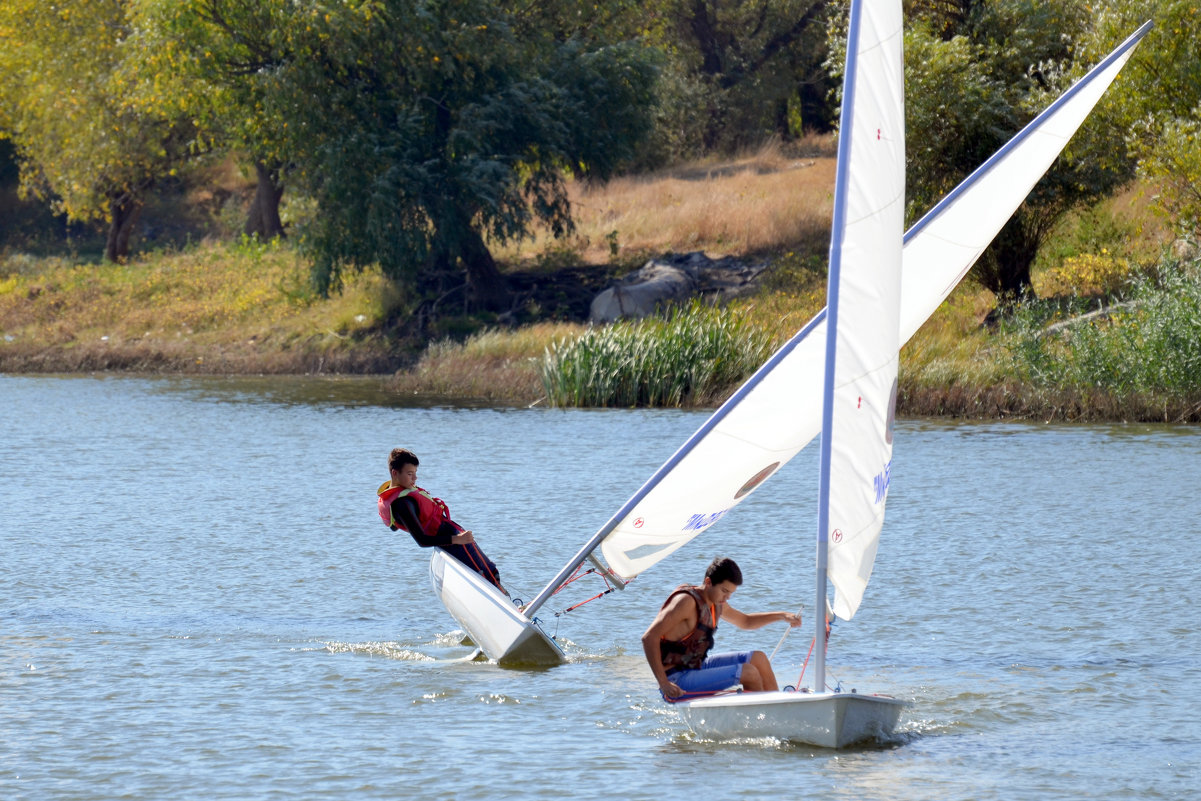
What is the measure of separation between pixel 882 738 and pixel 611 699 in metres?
2.14

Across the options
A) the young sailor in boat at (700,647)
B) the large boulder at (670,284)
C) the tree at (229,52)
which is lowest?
the young sailor in boat at (700,647)

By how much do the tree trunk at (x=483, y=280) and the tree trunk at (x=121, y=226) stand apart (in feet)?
57.3

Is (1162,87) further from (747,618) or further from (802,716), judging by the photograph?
(802,716)

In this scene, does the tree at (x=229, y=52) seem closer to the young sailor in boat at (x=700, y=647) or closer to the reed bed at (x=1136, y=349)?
the reed bed at (x=1136, y=349)

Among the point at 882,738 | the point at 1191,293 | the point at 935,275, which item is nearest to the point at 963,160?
the point at 1191,293

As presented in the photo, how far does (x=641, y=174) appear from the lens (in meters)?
55.8

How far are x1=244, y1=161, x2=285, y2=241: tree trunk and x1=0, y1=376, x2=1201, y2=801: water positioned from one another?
29.2 m

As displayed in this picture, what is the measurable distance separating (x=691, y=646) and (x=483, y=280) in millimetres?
34189

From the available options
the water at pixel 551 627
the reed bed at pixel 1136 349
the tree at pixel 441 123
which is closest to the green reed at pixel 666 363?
the water at pixel 551 627

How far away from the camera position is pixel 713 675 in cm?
970

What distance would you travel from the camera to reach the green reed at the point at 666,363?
101 ft

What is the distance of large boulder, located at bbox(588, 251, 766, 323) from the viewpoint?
39.9 m

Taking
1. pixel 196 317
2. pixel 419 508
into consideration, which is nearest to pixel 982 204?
pixel 419 508

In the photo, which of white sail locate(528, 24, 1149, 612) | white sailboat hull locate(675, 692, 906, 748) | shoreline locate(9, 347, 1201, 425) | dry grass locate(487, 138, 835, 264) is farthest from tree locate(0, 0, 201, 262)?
white sailboat hull locate(675, 692, 906, 748)
